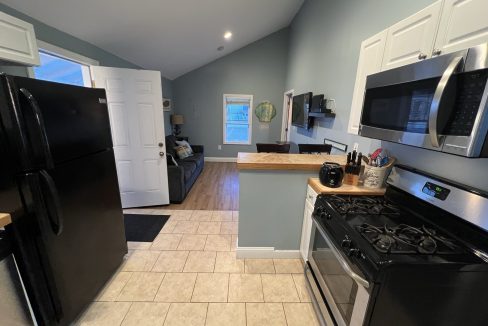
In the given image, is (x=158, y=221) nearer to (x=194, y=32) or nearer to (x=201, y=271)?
(x=201, y=271)

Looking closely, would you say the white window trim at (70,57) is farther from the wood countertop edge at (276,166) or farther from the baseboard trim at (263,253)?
the baseboard trim at (263,253)

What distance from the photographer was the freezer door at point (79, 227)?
1.21 m

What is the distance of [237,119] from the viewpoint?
6270 mm

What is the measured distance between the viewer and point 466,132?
81 cm

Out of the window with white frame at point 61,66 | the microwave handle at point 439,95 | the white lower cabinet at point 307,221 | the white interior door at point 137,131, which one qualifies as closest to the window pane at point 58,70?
the window with white frame at point 61,66

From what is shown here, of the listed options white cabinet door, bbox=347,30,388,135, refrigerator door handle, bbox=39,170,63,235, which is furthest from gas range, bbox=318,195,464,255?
refrigerator door handle, bbox=39,170,63,235

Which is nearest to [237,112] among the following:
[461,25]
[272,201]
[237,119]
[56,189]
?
[237,119]

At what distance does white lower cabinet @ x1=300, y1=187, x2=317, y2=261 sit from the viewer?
71.3 inches

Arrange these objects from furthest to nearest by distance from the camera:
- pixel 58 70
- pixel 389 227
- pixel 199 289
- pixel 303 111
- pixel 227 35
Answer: pixel 227 35, pixel 303 111, pixel 58 70, pixel 199 289, pixel 389 227

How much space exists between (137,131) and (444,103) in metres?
3.14

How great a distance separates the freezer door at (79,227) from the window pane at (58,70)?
4.49ft

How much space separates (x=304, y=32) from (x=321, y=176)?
12.4 ft

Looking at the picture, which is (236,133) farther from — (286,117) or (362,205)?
(362,205)

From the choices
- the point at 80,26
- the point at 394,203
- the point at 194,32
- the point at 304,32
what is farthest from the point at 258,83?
the point at 394,203
